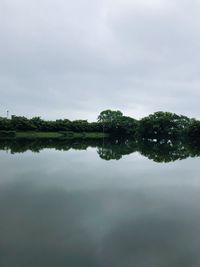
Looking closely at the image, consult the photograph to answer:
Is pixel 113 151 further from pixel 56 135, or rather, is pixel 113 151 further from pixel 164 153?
pixel 56 135

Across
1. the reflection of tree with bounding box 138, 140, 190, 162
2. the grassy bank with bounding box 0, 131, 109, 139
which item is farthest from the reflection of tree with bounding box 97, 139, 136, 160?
the grassy bank with bounding box 0, 131, 109, 139

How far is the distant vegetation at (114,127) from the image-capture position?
59906 millimetres

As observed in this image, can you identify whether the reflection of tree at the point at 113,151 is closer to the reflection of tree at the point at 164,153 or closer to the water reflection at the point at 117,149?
the water reflection at the point at 117,149

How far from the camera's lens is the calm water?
620 cm

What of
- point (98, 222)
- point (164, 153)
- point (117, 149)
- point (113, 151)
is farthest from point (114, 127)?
point (98, 222)

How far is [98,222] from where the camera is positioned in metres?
8.48

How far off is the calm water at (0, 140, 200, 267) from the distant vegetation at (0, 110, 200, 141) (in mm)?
43472

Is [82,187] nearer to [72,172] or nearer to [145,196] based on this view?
[145,196]

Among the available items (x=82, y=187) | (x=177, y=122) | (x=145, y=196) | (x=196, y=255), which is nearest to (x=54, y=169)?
(x=82, y=187)

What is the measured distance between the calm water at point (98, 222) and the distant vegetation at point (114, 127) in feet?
143

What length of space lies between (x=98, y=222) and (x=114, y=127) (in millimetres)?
67364

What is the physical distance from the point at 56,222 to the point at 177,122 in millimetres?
61282

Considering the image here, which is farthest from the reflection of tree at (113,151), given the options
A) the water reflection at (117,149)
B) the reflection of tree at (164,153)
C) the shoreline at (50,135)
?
the shoreline at (50,135)

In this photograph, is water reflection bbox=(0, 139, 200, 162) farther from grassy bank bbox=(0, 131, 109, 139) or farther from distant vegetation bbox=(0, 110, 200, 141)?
distant vegetation bbox=(0, 110, 200, 141)
